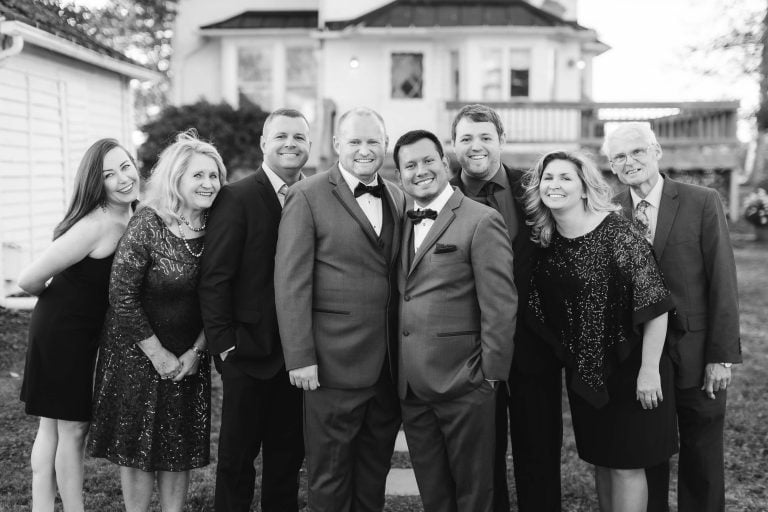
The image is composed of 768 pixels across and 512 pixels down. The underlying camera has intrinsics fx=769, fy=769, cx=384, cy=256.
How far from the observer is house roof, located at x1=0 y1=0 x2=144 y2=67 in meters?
8.76

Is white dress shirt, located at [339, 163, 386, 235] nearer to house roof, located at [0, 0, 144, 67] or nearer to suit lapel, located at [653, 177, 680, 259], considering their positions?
suit lapel, located at [653, 177, 680, 259]

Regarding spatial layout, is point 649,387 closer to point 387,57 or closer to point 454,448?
point 454,448

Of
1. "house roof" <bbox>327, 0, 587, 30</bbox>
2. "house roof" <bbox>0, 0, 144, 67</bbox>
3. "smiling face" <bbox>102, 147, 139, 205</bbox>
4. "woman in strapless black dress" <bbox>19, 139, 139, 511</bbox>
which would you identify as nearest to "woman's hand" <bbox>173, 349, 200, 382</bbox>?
"woman in strapless black dress" <bbox>19, 139, 139, 511</bbox>

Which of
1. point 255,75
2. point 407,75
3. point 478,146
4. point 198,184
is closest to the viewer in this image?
point 198,184

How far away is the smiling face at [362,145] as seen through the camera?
361 centimetres

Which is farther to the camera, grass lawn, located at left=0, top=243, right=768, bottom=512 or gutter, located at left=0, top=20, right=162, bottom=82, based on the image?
gutter, located at left=0, top=20, right=162, bottom=82

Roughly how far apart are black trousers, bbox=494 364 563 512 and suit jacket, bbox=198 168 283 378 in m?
1.23

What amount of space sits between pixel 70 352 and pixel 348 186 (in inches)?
62.0

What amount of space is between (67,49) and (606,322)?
8.72 m

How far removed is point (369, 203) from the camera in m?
3.70

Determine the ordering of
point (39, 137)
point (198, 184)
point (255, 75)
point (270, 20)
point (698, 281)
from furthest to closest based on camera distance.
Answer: point (255, 75)
point (270, 20)
point (39, 137)
point (698, 281)
point (198, 184)

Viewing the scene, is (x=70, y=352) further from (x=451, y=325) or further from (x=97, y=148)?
(x=451, y=325)

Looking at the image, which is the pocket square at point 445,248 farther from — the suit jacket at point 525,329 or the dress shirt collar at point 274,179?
the dress shirt collar at point 274,179

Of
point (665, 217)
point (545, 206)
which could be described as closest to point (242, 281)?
point (545, 206)
